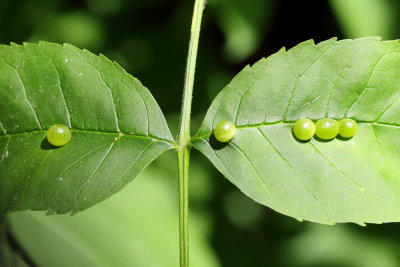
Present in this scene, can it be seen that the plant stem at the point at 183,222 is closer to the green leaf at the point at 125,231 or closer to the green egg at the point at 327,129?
the green egg at the point at 327,129

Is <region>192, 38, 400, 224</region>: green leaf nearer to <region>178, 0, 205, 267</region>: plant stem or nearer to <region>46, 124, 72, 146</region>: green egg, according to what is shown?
<region>178, 0, 205, 267</region>: plant stem

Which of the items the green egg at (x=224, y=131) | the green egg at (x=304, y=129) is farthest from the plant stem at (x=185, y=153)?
the green egg at (x=304, y=129)

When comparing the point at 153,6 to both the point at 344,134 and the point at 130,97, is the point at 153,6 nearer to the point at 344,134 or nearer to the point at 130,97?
the point at 130,97

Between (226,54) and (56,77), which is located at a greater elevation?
(226,54)

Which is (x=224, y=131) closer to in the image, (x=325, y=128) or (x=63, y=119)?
(x=325, y=128)

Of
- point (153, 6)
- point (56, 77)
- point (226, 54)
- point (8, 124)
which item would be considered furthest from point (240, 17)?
point (8, 124)
